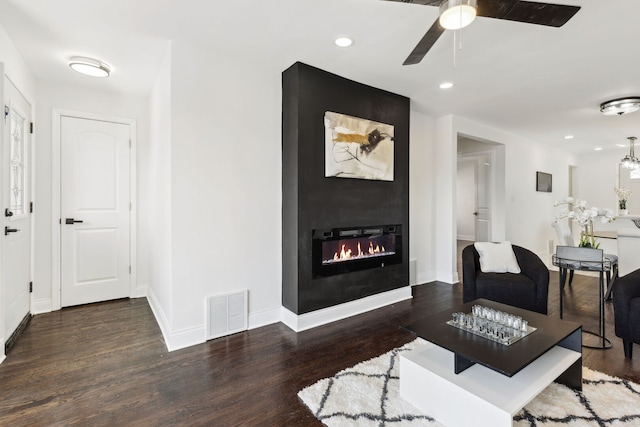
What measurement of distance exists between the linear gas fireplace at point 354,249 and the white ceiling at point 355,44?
5.40 ft

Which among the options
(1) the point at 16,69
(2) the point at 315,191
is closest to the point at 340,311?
(2) the point at 315,191

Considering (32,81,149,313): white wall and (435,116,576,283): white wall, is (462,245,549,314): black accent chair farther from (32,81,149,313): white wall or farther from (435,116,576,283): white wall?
(32,81,149,313): white wall

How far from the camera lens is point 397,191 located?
12.8 ft

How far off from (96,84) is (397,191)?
3673 millimetres

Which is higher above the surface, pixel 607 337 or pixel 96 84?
pixel 96 84

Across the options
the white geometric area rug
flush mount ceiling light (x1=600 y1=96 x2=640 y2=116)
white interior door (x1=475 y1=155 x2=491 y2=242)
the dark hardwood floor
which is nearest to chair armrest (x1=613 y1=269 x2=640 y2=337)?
the dark hardwood floor

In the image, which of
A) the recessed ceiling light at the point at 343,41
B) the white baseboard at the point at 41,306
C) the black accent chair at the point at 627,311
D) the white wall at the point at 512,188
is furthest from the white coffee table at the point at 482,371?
the white baseboard at the point at 41,306

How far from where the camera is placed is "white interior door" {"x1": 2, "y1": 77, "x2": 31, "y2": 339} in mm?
2559

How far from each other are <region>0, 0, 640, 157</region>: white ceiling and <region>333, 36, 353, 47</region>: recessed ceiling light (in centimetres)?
6

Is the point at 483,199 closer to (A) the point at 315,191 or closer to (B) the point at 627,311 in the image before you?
(B) the point at 627,311

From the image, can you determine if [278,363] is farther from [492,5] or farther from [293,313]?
[492,5]

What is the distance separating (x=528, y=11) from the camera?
65.0 inches

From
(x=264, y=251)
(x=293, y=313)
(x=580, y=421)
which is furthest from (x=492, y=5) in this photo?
(x=293, y=313)

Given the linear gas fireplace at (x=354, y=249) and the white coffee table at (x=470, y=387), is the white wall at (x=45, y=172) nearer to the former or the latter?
the linear gas fireplace at (x=354, y=249)
